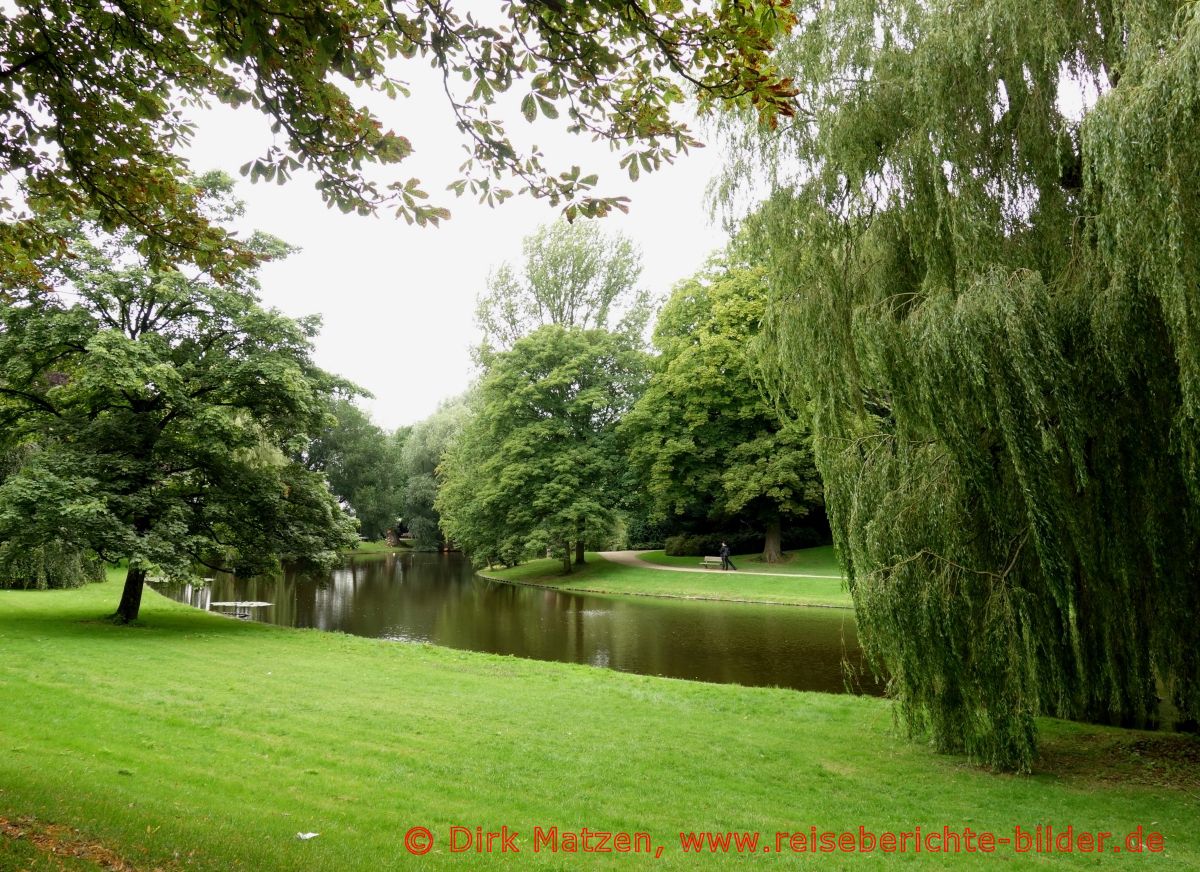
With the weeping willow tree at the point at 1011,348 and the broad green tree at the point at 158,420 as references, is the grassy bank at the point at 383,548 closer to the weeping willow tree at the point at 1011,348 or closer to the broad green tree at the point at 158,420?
the broad green tree at the point at 158,420

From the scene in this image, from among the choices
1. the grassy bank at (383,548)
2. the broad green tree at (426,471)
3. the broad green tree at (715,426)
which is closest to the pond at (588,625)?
the broad green tree at (715,426)

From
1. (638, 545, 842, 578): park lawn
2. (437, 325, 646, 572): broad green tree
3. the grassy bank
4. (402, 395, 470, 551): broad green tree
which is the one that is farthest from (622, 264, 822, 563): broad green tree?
the grassy bank

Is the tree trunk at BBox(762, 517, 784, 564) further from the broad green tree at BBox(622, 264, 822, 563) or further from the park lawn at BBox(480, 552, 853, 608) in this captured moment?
the park lawn at BBox(480, 552, 853, 608)

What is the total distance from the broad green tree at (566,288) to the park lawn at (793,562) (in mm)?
11525

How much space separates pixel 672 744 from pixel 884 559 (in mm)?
3161

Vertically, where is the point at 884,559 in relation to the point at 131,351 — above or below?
below

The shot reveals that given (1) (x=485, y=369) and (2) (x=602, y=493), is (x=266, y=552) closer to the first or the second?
(2) (x=602, y=493)

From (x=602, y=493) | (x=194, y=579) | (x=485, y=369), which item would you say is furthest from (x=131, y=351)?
(x=485, y=369)

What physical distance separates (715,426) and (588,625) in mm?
14757

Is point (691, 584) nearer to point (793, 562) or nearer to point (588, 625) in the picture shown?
point (793, 562)

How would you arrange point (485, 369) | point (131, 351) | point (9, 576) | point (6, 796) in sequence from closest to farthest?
point (6, 796)
point (131, 351)
point (9, 576)
point (485, 369)

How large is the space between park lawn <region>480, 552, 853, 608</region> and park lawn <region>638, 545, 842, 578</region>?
4.42 ft

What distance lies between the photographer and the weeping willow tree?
250 inches

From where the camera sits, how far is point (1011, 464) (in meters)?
7.39
